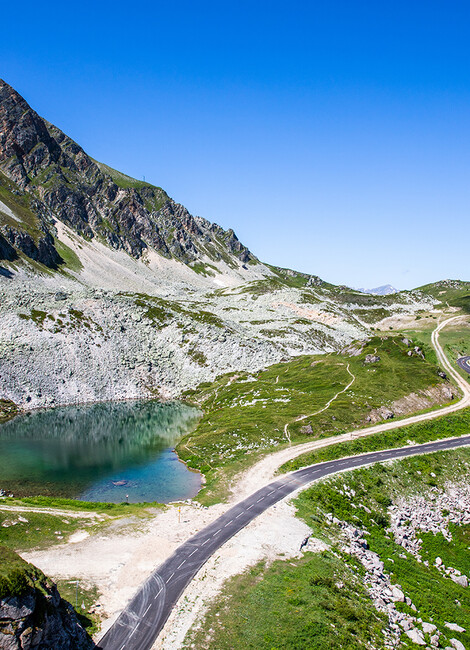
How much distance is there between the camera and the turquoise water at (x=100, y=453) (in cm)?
5944

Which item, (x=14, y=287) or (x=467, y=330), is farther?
(x=467, y=330)

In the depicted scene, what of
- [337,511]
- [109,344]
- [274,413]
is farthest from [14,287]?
[337,511]

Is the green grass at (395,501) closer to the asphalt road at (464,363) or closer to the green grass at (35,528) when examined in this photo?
the green grass at (35,528)

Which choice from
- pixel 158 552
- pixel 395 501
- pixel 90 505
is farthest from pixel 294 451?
pixel 158 552

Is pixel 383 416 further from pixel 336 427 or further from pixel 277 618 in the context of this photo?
pixel 277 618

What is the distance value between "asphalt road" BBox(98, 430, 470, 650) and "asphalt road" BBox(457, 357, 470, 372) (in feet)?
270

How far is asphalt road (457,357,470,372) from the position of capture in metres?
131

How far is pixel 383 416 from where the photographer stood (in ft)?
292

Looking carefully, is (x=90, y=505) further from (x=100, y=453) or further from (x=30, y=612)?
(x=30, y=612)

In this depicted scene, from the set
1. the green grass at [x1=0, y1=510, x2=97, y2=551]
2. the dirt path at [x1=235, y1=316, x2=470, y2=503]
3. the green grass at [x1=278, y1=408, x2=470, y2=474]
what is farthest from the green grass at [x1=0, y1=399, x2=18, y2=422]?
the green grass at [x1=278, y1=408, x2=470, y2=474]

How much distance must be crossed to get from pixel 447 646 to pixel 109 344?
111341mm

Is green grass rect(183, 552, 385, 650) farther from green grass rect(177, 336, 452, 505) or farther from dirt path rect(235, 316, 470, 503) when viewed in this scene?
green grass rect(177, 336, 452, 505)

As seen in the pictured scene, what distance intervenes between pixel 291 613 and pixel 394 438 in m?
52.0

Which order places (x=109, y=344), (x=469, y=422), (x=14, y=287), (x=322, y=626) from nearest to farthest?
(x=322, y=626), (x=469, y=422), (x=109, y=344), (x=14, y=287)
